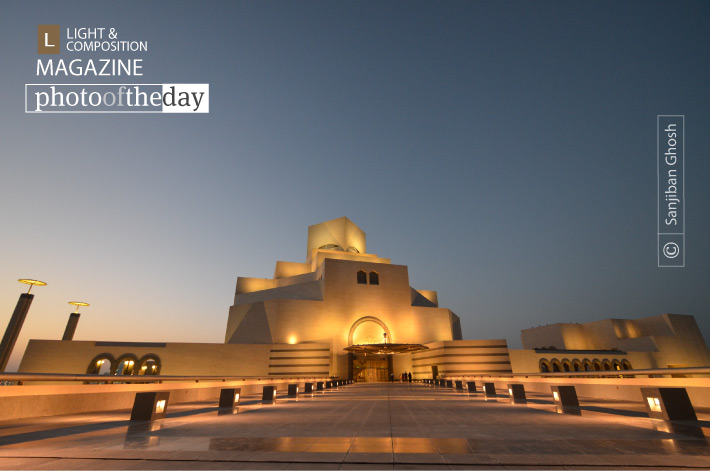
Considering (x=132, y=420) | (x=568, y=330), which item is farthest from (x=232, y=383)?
(x=568, y=330)

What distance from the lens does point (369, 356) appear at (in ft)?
158

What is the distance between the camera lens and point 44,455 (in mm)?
4688

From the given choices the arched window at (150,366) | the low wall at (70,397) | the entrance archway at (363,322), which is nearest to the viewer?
the low wall at (70,397)

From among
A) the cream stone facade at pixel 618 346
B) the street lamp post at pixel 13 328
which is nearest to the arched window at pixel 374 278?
the cream stone facade at pixel 618 346

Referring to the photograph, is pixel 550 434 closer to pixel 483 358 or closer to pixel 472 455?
pixel 472 455

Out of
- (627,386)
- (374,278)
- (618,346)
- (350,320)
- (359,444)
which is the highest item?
(374,278)

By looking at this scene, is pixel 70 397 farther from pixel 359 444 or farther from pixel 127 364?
pixel 127 364

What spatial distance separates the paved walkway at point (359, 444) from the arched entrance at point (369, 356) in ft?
134

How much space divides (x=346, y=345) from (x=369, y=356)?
12.6 feet

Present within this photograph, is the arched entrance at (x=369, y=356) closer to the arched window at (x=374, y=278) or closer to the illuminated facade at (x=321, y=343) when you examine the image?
the illuminated facade at (x=321, y=343)

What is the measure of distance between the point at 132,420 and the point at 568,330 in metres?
71.4

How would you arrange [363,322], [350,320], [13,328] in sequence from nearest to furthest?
[13,328] → [350,320] → [363,322]

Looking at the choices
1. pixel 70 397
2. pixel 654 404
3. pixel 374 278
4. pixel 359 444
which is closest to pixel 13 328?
pixel 70 397

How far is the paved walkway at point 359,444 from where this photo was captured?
4.20 metres
